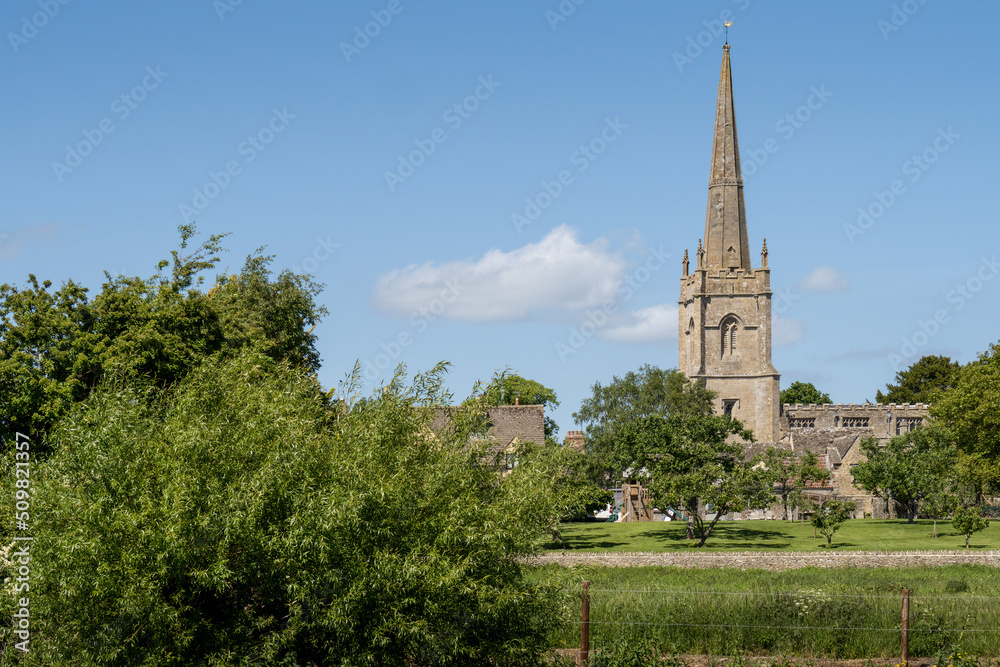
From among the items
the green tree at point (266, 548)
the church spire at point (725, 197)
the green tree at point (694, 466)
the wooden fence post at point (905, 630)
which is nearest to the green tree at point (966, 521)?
the green tree at point (694, 466)

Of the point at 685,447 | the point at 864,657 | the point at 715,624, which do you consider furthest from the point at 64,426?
the point at 685,447

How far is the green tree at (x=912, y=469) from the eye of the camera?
51781mm

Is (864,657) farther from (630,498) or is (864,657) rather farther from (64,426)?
(630,498)

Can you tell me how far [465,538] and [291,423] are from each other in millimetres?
2757

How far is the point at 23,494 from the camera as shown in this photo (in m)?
13.1

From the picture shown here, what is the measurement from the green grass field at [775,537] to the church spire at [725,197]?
4726cm

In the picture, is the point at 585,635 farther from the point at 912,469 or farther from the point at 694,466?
the point at 912,469

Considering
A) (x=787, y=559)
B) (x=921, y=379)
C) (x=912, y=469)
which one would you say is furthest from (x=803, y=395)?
(x=787, y=559)

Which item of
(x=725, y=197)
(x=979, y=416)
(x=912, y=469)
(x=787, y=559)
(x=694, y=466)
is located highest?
(x=725, y=197)

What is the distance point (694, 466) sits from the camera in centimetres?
4491

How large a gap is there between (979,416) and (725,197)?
59746mm

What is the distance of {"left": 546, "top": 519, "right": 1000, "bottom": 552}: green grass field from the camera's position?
131 feet

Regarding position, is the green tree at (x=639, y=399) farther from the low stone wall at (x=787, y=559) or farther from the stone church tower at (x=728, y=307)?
the low stone wall at (x=787, y=559)

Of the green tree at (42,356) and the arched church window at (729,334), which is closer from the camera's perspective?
the green tree at (42,356)
